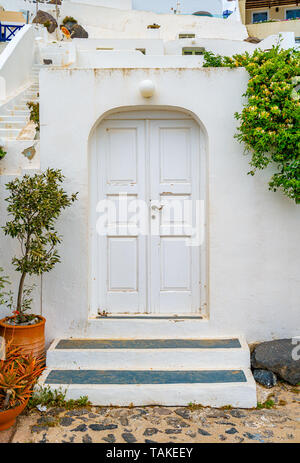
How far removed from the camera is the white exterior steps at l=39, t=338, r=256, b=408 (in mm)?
3824

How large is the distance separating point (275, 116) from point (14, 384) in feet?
12.2

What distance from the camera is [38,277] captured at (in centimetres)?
465

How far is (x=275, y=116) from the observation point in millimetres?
4180

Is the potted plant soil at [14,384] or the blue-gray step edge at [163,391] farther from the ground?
the potted plant soil at [14,384]

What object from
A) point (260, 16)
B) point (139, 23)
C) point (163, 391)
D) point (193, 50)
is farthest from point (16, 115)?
point (260, 16)

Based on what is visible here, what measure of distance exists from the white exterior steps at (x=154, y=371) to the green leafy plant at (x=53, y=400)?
1.8 inches

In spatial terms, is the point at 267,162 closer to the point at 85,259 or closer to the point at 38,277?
the point at 85,259

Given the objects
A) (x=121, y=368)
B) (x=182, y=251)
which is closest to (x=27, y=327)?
(x=121, y=368)

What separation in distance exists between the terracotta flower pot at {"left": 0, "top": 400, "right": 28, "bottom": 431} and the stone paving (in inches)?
2.4

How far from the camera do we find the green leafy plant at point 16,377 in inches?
132

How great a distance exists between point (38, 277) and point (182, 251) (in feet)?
5.86

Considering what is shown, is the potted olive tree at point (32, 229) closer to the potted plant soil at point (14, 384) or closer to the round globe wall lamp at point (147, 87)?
the potted plant soil at point (14, 384)

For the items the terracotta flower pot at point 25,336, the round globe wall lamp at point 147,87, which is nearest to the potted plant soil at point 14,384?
the terracotta flower pot at point 25,336

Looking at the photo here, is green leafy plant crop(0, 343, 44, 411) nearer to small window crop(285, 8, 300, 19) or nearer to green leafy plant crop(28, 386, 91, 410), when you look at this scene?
green leafy plant crop(28, 386, 91, 410)
